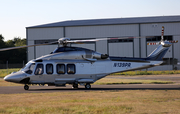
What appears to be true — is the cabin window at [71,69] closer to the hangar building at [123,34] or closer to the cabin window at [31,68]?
the cabin window at [31,68]

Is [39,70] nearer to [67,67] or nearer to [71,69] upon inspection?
[67,67]

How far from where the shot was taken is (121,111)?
35.0 feet

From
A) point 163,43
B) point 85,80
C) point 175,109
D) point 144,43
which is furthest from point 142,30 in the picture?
point 175,109

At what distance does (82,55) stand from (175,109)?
1159 cm

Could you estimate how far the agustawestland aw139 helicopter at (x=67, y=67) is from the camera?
20938 millimetres

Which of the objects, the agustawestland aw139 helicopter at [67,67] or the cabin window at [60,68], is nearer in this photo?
the agustawestland aw139 helicopter at [67,67]

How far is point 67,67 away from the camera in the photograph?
2138 cm

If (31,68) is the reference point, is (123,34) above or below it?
above

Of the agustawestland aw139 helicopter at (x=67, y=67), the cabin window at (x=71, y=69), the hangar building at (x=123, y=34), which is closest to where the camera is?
the agustawestland aw139 helicopter at (x=67, y=67)

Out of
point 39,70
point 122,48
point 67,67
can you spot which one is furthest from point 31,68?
point 122,48

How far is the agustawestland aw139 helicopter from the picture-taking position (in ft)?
68.7

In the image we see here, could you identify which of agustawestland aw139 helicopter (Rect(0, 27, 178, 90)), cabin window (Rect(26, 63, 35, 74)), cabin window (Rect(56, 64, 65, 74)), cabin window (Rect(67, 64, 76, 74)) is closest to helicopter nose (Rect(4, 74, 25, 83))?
agustawestland aw139 helicopter (Rect(0, 27, 178, 90))

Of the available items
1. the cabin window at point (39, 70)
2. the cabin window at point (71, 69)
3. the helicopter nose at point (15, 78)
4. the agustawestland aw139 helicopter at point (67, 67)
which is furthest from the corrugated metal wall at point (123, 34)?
the helicopter nose at point (15, 78)

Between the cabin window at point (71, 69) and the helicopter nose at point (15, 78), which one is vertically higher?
the cabin window at point (71, 69)
